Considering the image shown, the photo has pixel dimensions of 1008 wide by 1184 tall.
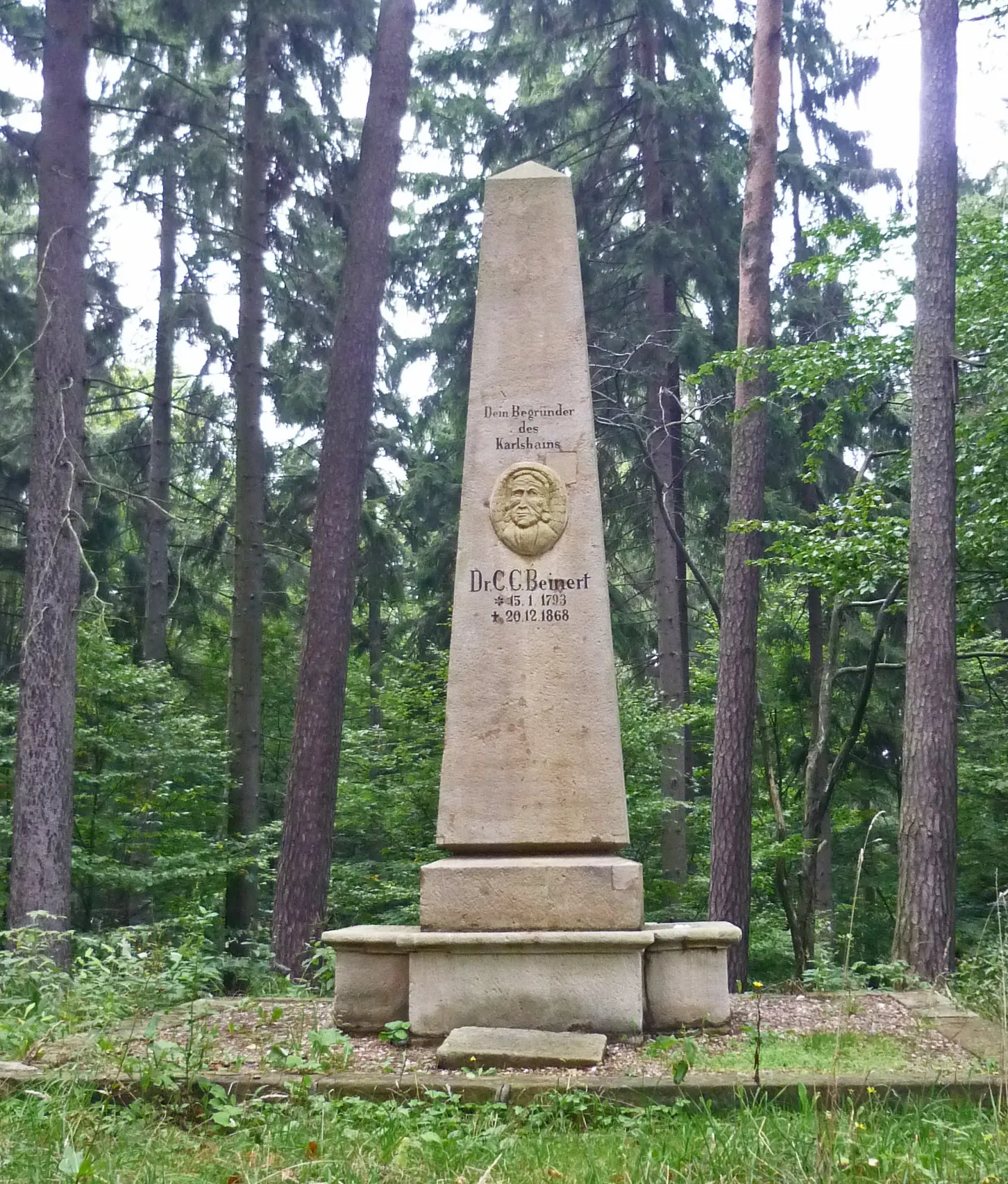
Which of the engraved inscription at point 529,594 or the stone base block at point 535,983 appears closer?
the stone base block at point 535,983

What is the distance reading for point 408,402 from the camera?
19.8m

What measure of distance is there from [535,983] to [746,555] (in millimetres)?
6408

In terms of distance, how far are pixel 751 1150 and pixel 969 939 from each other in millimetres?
12958

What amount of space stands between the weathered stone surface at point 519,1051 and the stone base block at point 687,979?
606 mm

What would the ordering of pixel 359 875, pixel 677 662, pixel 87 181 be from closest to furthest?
pixel 87 181
pixel 359 875
pixel 677 662

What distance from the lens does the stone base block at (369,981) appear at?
560 cm

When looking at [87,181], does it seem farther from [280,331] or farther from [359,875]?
[359,875]

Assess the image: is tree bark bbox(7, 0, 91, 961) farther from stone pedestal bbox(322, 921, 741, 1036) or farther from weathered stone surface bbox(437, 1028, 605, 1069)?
weathered stone surface bbox(437, 1028, 605, 1069)

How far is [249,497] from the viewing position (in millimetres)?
13820

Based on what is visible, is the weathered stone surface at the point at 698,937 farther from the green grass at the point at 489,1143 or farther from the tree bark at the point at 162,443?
the tree bark at the point at 162,443

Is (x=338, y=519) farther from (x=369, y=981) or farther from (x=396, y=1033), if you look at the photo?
(x=396, y=1033)

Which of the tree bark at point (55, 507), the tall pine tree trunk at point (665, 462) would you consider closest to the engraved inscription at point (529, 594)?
the tree bark at point (55, 507)

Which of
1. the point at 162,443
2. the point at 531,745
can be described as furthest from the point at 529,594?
the point at 162,443

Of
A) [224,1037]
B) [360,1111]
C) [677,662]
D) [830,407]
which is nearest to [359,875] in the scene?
[677,662]
